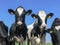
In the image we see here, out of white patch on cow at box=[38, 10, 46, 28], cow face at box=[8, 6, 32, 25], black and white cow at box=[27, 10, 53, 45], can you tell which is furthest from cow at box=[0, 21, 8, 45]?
white patch on cow at box=[38, 10, 46, 28]

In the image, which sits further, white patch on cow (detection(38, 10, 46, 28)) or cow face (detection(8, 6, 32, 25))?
white patch on cow (detection(38, 10, 46, 28))

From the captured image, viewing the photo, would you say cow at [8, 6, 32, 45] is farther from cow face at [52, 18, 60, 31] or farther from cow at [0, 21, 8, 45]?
cow face at [52, 18, 60, 31]

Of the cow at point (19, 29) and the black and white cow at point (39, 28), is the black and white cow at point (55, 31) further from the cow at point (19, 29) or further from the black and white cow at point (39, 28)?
the cow at point (19, 29)

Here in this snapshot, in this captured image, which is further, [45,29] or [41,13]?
[41,13]

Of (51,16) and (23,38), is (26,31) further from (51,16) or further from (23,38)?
(51,16)

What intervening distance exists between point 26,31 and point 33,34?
15.8 inches

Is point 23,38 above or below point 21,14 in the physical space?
below

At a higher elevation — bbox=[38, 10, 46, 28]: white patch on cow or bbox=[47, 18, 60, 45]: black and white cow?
bbox=[38, 10, 46, 28]: white patch on cow

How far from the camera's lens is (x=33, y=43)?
13.4 metres

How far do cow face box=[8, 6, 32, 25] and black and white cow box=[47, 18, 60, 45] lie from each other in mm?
1426

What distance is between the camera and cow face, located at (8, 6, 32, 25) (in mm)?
13422

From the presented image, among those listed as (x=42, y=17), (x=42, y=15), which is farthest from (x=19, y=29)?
(x=42, y=15)

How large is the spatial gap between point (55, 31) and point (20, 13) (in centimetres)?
200

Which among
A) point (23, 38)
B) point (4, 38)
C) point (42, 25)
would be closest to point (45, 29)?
point (42, 25)
